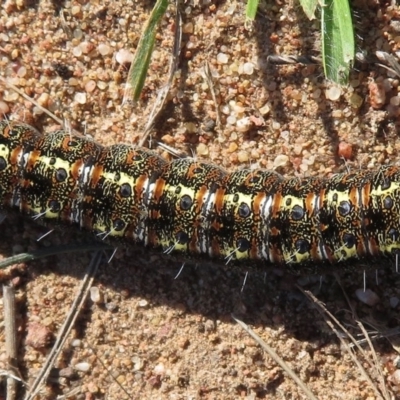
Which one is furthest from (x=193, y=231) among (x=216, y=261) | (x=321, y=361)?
(x=321, y=361)

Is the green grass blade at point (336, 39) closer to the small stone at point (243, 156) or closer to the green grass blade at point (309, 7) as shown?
the green grass blade at point (309, 7)

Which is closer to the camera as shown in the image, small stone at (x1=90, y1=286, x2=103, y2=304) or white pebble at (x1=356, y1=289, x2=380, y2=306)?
white pebble at (x1=356, y1=289, x2=380, y2=306)

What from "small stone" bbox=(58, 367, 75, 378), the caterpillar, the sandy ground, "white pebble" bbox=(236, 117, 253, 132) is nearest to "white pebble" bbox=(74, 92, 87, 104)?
the sandy ground

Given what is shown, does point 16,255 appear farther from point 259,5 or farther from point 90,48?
point 259,5

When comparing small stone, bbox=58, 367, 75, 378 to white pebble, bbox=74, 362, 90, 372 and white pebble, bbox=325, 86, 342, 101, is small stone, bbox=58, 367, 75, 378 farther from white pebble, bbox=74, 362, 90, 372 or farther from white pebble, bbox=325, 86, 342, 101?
white pebble, bbox=325, 86, 342, 101

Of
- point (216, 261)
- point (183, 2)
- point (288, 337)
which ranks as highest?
point (183, 2)

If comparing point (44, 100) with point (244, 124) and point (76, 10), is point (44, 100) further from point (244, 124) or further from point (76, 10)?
point (244, 124)
